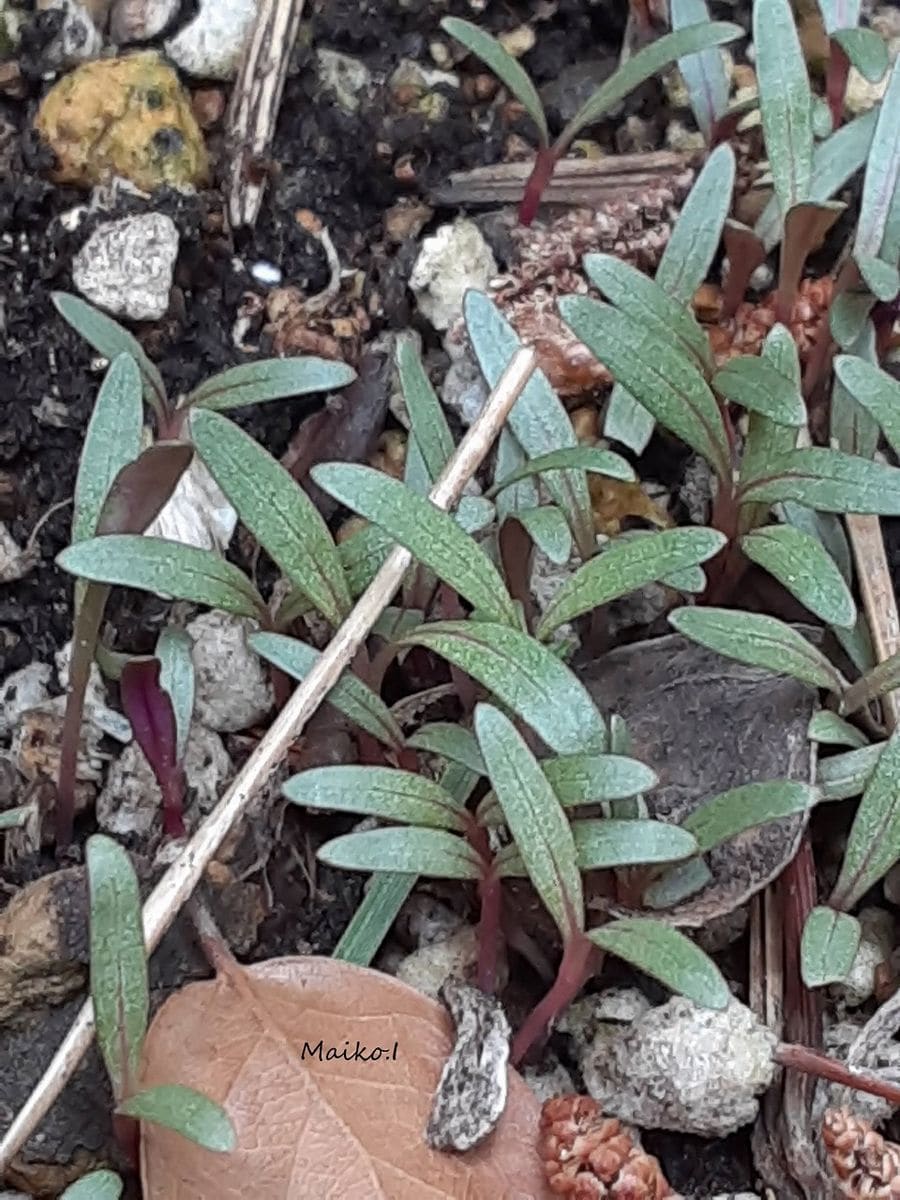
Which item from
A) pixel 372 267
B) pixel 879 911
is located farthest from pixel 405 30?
pixel 879 911

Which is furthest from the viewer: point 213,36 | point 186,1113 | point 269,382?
point 213,36

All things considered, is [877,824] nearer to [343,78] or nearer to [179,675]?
[179,675]

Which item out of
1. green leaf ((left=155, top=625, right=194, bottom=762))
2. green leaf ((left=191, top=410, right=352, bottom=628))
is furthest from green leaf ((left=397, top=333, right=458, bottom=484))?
green leaf ((left=155, top=625, right=194, bottom=762))

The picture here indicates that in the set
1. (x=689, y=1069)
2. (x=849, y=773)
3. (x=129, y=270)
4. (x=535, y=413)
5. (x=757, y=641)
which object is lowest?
(x=689, y=1069)

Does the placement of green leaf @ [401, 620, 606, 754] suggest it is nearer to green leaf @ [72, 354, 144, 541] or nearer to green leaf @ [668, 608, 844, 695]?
green leaf @ [668, 608, 844, 695]

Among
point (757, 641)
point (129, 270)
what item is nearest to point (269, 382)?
point (129, 270)

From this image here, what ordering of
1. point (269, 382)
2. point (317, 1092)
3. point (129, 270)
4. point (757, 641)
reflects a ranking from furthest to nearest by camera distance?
1. point (129, 270)
2. point (269, 382)
3. point (757, 641)
4. point (317, 1092)

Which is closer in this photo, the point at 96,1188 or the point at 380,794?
the point at 96,1188

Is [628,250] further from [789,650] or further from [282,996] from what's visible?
[282,996]
